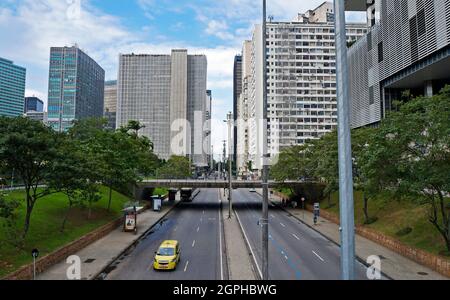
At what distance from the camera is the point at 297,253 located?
26.6 m

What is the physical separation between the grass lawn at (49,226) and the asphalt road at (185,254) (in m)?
4.88

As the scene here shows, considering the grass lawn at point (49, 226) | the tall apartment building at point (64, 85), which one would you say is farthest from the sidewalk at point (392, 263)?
the tall apartment building at point (64, 85)

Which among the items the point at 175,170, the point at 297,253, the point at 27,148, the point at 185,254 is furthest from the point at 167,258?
the point at 175,170

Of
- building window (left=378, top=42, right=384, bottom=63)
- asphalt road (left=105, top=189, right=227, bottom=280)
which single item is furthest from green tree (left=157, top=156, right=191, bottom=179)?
building window (left=378, top=42, right=384, bottom=63)

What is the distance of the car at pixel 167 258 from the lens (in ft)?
71.3

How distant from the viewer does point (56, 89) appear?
191750 millimetres

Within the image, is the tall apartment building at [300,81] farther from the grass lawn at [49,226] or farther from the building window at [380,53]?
the grass lawn at [49,226]

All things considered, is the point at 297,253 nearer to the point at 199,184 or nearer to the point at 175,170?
the point at 199,184

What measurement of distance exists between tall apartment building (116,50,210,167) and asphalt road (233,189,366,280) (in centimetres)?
13172

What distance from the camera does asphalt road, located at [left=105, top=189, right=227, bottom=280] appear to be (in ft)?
68.6

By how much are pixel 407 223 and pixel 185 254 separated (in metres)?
18.8
